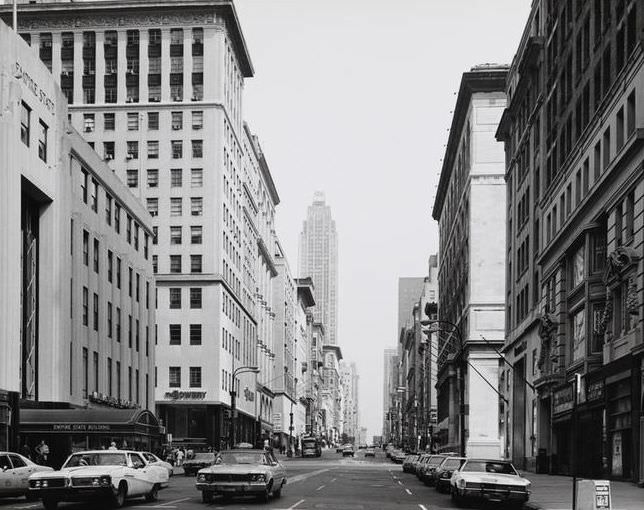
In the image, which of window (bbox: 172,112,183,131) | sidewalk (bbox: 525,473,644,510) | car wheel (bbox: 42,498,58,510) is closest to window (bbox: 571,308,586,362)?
sidewalk (bbox: 525,473,644,510)

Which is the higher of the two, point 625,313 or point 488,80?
point 488,80

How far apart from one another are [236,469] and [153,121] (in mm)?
77166

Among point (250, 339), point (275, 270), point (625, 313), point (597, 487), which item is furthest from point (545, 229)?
point (275, 270)

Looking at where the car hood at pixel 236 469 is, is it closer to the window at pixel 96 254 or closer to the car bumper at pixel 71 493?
the car bumper at pixel 71 493

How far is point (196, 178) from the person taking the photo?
10294 cm

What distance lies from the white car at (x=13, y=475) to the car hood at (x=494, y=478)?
11.9m

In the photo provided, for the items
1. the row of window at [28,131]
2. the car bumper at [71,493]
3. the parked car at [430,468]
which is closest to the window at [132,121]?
the row of window at [28,131]

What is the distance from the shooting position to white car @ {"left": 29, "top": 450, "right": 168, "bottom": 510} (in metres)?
25.3

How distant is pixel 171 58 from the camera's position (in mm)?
102312

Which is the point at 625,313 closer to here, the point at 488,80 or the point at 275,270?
the point at 488,80

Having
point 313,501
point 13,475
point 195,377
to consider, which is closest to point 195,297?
point 195,377

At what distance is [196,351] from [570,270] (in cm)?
5599

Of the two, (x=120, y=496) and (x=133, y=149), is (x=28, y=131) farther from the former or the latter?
(x=133, y=149)

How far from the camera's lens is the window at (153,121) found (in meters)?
102
